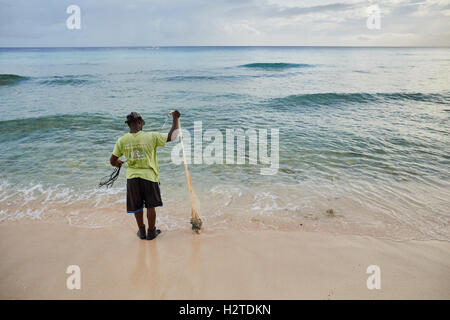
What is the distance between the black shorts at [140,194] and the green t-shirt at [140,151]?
0.24 feet

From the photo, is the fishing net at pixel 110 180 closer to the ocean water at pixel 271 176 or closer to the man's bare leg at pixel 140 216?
the ocean water at pixel 271 176

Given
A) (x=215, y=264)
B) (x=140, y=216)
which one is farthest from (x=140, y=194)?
(x=215, y=264)

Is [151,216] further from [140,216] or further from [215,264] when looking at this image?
[215,264]

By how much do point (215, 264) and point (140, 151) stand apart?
5.48 ft

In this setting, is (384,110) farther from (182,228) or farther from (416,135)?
(182,228)

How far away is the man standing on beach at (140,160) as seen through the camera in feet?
Result: 10.9

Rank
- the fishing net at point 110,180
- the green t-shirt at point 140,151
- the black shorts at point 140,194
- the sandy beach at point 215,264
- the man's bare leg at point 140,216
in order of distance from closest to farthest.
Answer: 1. the sandy beach at point 215,264
2. the green t-shirt at point 140,151
3. the black shorts at point 140,194
4. the man's bare leg at point 140,216
5. the fishing net at point 110,180

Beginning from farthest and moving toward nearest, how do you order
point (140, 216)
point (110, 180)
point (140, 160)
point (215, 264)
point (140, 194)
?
point (110, 180), point (140, 216), point (140, 194), point (140, 160), point (215, 264)

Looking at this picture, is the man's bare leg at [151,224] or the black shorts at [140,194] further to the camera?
the man's bare leg at [151,224]

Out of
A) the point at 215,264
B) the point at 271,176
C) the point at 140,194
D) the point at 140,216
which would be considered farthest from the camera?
the point at 271,176

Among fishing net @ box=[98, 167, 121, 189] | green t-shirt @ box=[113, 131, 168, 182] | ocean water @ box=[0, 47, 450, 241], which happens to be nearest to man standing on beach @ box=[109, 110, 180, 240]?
green t-shirt @ box=[113, 131, 168, 182]

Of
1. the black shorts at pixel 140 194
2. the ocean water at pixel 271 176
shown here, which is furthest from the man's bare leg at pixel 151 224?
the ocean water at pixel 271 176

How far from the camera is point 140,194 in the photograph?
3.55 m
